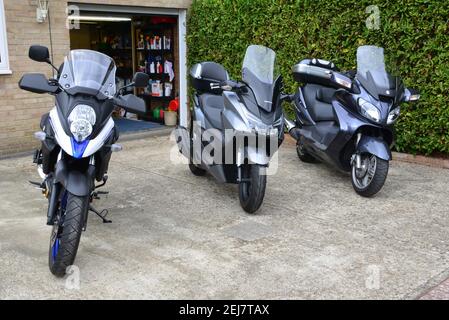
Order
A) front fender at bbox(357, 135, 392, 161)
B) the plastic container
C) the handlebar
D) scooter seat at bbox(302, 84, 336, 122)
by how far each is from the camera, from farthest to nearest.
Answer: the plastic container → scooter seat at bbox(302, 84, 336, 122) → front fender at bbox(357, 135, 392, 161) → the handlebar

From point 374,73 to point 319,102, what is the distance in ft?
2.77

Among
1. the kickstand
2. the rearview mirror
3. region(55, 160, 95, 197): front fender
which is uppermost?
the rearview mirror

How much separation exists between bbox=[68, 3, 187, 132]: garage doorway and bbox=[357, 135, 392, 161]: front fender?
15.9ft

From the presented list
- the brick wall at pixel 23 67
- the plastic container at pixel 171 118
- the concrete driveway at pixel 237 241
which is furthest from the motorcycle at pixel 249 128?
the plastic container at pixel 171 118

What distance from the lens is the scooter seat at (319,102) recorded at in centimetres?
539

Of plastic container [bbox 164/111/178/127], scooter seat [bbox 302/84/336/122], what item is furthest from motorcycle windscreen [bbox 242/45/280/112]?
plastic container [bbox 164/111/178/127]

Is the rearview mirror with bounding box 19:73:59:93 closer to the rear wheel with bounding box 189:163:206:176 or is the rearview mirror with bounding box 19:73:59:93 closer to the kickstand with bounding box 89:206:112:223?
the kickstand with bounding box 89:206:112:223

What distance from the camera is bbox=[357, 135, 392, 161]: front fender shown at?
4637 mm

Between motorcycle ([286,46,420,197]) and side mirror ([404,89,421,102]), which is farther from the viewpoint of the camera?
side mirror ([404,89,421,102])

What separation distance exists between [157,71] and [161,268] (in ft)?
23.4

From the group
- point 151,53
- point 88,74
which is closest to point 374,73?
point 88,74

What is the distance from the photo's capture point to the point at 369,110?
15.5 ft

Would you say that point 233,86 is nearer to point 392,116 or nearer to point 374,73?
point 374,73
